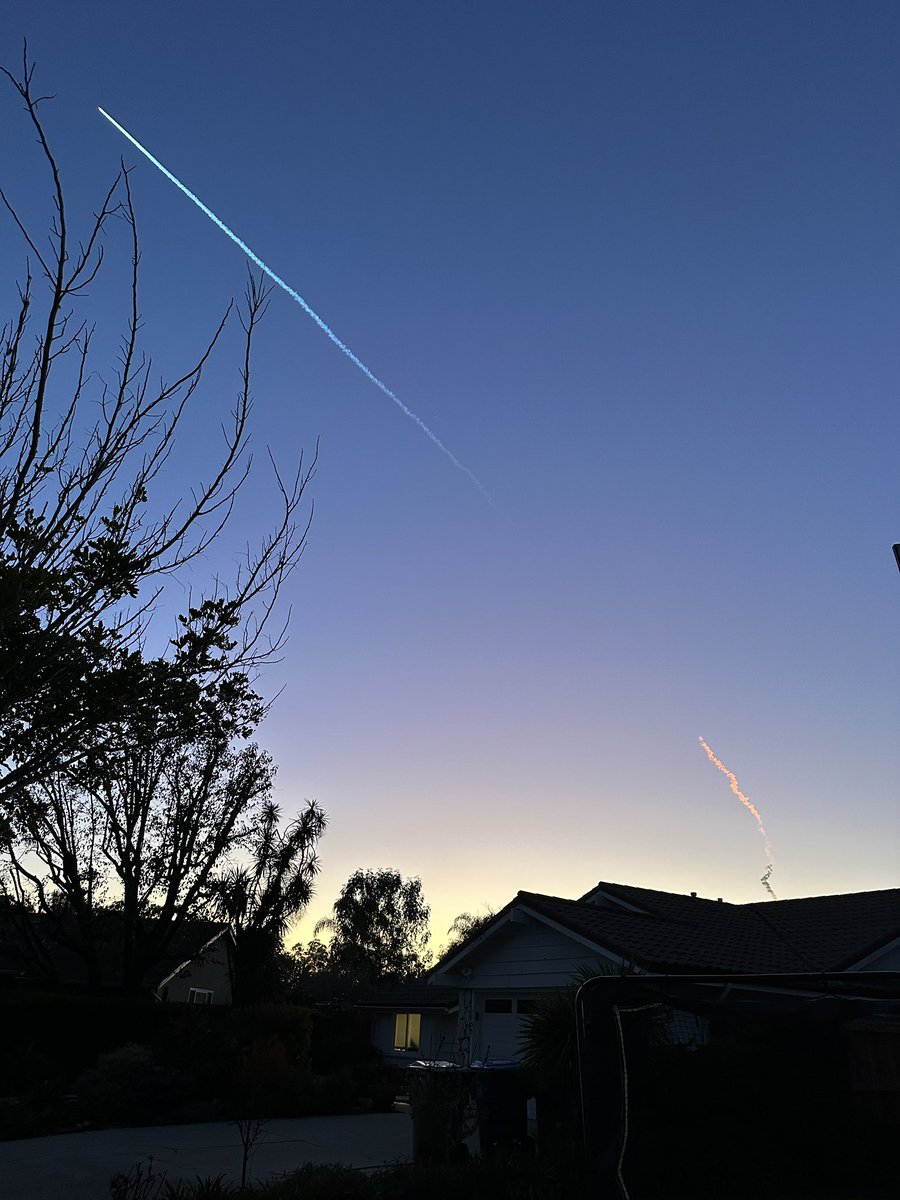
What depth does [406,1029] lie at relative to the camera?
3784cm

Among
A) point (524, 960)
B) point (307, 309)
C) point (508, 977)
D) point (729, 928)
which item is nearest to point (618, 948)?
point (524, 960)

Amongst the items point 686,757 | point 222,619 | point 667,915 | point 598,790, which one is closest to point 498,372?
point 222,619

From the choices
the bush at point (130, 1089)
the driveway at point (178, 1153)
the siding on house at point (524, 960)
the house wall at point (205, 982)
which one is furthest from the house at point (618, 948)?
the house wall at point (205, 982)

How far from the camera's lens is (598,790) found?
64.5 feet

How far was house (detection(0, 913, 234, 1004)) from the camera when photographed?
1046 inches

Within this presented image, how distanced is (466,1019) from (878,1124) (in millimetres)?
12215

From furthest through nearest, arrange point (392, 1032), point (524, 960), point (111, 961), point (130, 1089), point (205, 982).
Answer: point (205, 982)
point (392, 1032)
point (111, 961)
point (524, 960)
point (130, 1089)

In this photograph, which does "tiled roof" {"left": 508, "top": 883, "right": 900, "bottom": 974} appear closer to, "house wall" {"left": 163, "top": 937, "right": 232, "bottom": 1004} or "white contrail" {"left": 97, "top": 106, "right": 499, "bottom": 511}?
"white contrail" {"left": 97, "top": 106, "right": 499, "bottom": 511}

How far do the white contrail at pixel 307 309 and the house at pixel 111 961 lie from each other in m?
19.9

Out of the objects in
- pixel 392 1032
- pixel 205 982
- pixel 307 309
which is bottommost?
pixel 392 1032

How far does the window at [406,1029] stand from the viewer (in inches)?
1475

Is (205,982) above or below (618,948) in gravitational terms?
below

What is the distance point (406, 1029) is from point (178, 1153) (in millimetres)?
28107

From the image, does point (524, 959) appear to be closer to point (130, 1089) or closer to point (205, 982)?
point (130, 1089)
